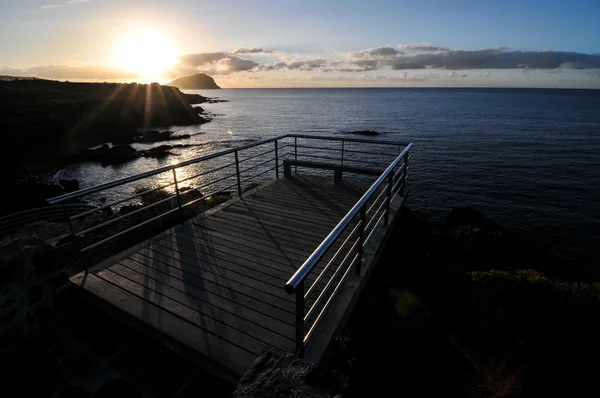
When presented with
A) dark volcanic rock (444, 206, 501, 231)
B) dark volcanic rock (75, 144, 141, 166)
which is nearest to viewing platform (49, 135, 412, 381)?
dark volcanic rock (444, 206, 501, 231)

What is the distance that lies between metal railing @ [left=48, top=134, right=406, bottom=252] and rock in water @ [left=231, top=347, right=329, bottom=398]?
275 cm

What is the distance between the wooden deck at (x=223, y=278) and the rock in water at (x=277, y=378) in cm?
93

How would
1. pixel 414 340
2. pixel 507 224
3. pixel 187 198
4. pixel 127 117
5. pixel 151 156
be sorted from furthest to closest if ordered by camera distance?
pixel 127 117 < pixel 151 156 < pixel 507 224 < pixel 187 198 < pixel 414 340

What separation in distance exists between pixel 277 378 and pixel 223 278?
8.14 ft

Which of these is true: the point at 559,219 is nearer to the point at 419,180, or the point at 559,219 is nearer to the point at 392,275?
the point at 419,180

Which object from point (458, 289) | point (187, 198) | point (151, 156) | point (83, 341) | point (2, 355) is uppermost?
point (2, 355)

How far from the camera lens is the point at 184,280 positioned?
4.16 meters

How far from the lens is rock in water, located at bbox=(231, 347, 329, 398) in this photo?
1760 millimetres

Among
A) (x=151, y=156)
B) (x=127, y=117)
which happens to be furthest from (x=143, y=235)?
(x=127, y=117)

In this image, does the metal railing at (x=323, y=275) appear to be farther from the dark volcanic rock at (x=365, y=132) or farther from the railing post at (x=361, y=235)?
the dark volcanic rock at (x=365, y=132)

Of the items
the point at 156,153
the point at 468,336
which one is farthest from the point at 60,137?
the point at 468,336

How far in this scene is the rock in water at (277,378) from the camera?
176 cm

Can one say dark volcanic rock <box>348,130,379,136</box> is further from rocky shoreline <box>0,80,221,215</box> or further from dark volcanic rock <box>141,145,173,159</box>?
dark volcanic rock <box>141,145,173,159</box>

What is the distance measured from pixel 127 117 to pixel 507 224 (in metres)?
54.3
